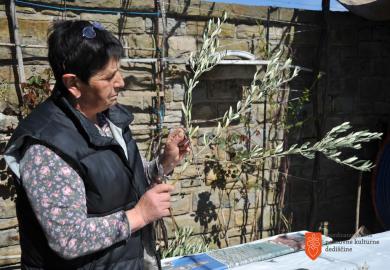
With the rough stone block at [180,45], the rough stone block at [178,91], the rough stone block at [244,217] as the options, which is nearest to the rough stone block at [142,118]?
the rough stone block at [178,91]

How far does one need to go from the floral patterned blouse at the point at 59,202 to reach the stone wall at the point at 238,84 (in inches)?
66.9

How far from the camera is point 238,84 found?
3.62m

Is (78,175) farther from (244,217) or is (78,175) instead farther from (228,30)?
(244,217)

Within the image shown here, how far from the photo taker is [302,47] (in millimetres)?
3924

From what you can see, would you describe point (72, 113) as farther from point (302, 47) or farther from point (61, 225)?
point (302, 47)

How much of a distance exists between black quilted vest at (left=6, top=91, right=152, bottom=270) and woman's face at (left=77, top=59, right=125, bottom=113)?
67mm

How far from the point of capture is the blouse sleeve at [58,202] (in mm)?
1290

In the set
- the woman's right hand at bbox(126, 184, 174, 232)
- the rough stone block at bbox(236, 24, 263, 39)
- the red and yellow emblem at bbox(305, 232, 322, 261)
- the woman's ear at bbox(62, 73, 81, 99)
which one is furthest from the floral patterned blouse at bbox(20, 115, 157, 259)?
the rough stone block at bbox(236, 24, 263, 39)

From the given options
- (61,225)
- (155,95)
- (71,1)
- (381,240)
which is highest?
(71,1)

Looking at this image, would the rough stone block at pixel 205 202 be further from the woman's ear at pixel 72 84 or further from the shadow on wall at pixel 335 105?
the woman's ear at pixel 72 84

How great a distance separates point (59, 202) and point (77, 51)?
497 mm

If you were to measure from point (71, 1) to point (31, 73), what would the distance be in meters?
0.57

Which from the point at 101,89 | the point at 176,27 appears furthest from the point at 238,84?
the point at 101,89

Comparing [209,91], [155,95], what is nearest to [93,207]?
[155,95]
